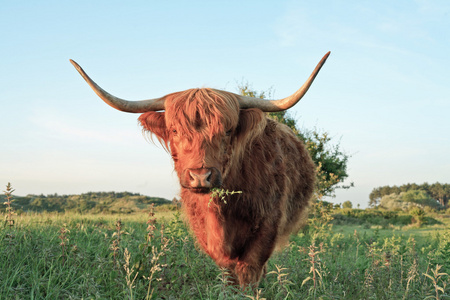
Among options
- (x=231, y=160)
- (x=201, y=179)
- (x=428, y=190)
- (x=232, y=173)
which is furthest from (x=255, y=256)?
(x=428, y=190)

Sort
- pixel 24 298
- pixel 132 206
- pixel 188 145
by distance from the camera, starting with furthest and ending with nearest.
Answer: pixel 132 206 → pixel 188 145 → pixel 24 298

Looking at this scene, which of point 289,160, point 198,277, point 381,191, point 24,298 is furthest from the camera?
point 381,191

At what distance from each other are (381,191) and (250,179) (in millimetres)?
84547

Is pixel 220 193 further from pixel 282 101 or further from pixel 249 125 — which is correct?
pixel 282 101

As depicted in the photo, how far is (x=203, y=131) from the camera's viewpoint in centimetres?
386

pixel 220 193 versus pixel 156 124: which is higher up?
pixel 156 124

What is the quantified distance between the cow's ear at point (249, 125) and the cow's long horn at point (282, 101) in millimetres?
310

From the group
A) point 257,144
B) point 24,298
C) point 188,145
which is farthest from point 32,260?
point 257,144

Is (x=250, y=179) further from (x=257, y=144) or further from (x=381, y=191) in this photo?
(x=381, y=191)

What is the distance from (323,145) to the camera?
16188mm

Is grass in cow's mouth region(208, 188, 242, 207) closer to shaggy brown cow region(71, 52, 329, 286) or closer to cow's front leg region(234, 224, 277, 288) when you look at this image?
shaggy brown cow region(71, 52, 329, 286)

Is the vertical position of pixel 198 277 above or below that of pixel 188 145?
below

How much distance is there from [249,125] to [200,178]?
1178mm

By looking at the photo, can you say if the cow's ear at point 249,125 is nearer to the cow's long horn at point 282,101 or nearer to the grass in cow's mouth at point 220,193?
the cow's long horn at point 282,101
